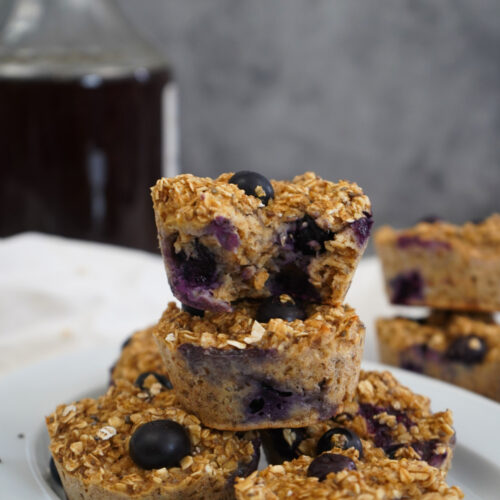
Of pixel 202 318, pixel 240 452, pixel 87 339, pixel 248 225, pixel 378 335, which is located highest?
→ pixel 248 225

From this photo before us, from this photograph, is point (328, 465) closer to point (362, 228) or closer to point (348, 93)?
point (362, 228)

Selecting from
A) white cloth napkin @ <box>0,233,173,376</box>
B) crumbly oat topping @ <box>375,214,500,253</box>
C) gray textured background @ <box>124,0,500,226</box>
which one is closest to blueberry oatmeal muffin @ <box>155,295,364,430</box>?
crumbly oat topping @ <box>375,214,500,253</box>

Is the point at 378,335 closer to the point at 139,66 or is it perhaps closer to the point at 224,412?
the point at 224,412

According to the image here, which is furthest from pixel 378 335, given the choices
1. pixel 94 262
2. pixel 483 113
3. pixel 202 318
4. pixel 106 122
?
pixel 483 113

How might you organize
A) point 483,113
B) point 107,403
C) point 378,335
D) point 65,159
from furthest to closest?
1. point 483,113
2. point 65,159
3. point 378,335
4. point 107,403

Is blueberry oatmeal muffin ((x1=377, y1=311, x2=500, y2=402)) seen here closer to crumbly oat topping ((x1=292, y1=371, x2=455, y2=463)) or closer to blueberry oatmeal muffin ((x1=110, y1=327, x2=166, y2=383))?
crumbly oat topping ((x1=292, y1=371, x2=455, y2=463))

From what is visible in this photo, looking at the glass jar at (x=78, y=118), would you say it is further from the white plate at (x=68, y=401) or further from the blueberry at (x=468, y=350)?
the blueberry at (x=468, y=350)

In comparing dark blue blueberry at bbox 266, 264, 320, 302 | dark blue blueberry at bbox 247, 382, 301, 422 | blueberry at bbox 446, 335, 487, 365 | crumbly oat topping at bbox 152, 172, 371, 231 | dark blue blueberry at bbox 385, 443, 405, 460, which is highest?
crumbly oat topping at bbox 152, 172, 371, 231
